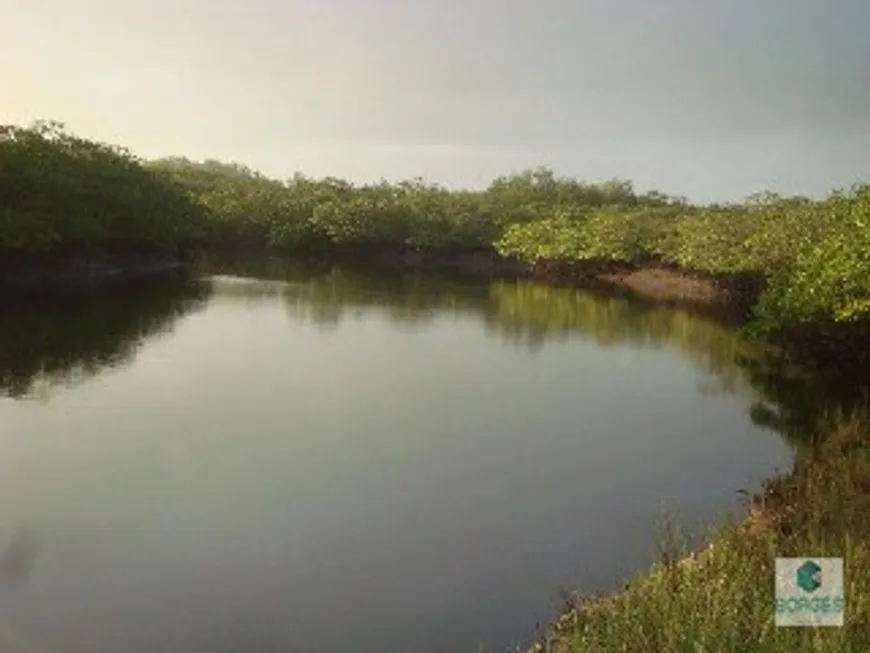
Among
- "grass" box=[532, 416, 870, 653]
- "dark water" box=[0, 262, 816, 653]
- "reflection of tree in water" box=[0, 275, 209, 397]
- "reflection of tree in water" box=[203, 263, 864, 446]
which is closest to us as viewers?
"grass" box=[532, 416, 870, 653]

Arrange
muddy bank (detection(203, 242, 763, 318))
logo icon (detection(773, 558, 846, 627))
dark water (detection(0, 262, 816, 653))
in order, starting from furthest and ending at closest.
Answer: muddy bank (detection(203, 242, 763, 318))
dark water (detection(0, 262, 816, 653))
logo icon (detection(773, 558, 846, 627))

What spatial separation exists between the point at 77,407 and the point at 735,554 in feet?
A: 64.7

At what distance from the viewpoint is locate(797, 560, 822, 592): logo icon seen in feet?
35.1

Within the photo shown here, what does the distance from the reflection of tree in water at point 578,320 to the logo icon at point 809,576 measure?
54.4ft

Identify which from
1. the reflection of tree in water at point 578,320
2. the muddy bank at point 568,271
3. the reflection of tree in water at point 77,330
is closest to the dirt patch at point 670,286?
the muddy bank at point 568,271

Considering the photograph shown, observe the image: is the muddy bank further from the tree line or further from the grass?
the grass

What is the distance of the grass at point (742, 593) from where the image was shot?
911 centimetres

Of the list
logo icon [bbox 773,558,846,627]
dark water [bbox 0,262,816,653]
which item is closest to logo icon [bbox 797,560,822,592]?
logo icon [bbox 773,558,846,627]

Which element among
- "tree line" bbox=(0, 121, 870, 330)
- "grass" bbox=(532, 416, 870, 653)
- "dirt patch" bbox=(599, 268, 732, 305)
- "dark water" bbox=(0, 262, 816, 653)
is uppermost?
"tree line" bbox=(0, 121, 870, 330)

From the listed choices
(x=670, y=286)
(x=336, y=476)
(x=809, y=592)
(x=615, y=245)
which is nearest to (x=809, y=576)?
(x=809, y=592)

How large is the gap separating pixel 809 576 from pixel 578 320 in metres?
45.1

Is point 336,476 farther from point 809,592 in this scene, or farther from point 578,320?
point 578,320

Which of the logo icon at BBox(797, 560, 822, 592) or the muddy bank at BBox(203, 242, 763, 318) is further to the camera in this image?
the muddy bank at BBox(203, 242, 763, 318)

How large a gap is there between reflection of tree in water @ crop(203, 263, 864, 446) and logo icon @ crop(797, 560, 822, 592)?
16.6m
